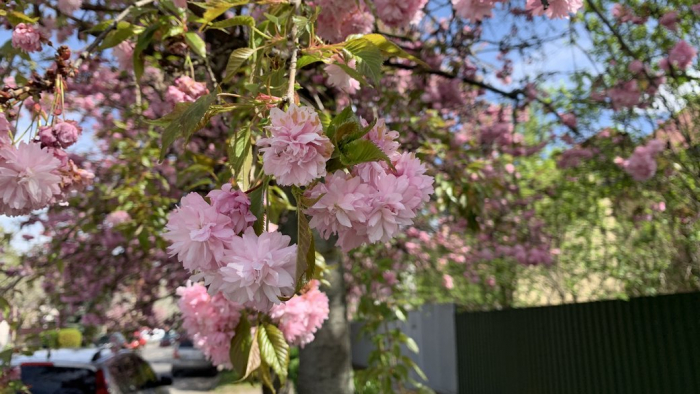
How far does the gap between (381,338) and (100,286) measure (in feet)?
12.4

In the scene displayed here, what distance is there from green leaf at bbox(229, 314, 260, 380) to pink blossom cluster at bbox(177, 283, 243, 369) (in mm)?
208

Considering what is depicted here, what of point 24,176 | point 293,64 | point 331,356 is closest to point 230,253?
point 293,64

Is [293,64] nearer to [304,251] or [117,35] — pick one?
[304,251]

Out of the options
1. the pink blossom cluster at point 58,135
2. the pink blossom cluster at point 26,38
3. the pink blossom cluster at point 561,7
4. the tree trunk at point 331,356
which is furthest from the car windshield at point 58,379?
the pink blossom cluster at point 561,7

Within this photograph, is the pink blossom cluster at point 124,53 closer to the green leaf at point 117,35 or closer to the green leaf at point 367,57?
the green leaf at point 117,35

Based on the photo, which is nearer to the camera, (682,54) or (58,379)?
(682,54)

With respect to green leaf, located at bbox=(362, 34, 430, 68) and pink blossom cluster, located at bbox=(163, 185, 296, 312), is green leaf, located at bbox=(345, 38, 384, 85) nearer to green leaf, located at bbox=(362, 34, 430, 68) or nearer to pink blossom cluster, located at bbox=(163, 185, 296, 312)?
green leaf, located at bbox=(362, 34, 430, 68)

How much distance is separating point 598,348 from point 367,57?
4.07 meters

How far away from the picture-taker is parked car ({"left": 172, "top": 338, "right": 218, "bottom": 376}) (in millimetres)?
15109

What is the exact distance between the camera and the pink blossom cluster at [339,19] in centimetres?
197

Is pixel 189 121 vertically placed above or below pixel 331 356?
above

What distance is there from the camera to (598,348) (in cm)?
452

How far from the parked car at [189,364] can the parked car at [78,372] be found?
9862mm

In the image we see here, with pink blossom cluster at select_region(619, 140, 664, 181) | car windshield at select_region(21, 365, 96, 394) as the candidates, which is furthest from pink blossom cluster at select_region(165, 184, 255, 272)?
pink blossom cluster at select_region(619, 140, 664, 181)
